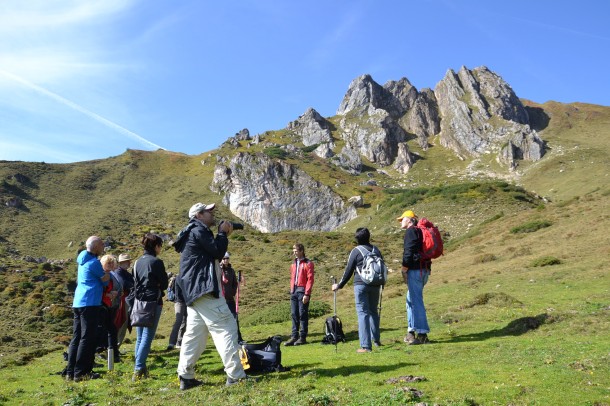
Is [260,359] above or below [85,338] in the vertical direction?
below

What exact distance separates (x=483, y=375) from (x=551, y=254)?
18658 millimetres

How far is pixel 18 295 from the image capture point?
33.3 metres

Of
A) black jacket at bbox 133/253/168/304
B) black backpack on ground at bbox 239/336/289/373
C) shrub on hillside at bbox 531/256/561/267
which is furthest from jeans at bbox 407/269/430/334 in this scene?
shrub on hillside at bbox 531/256/561/267

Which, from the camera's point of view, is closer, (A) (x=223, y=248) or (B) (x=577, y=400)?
(B) (x=577, y=400)

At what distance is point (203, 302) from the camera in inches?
285

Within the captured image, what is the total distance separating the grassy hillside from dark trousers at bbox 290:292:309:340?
2.40 feet

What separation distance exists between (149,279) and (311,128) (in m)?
146

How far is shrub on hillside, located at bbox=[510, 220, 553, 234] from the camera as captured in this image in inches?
1248

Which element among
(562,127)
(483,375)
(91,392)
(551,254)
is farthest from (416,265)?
(562,127)

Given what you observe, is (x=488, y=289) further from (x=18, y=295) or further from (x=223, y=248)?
(x=18, y=295)

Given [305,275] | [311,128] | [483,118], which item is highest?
[311,128]

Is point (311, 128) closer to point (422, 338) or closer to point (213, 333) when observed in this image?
point (422, 338)

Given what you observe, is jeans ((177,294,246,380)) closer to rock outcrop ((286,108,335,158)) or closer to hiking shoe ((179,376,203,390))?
hiking shoe ((179,376,203,390))

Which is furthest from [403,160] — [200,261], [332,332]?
[200,261]
